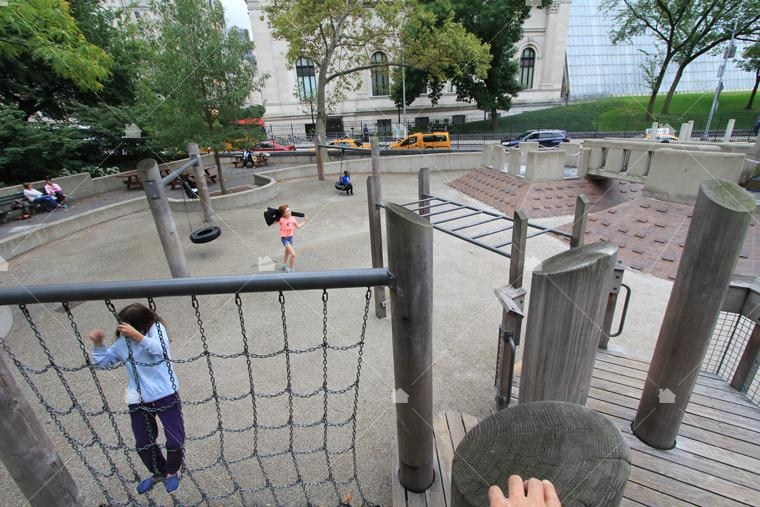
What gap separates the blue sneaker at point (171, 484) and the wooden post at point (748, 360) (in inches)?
171

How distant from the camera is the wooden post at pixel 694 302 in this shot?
179 cm

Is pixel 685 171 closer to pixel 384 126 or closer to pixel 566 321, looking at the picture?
pixel 566 321

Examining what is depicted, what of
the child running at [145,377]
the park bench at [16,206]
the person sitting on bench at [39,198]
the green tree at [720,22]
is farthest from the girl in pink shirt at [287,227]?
the green tree at [720,22]

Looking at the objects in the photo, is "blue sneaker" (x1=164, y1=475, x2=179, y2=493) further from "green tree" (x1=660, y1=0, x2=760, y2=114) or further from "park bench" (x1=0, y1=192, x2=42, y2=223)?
"green tree" (x1=660, y1=0, x2=760, y2=114)

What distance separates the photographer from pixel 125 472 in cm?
291

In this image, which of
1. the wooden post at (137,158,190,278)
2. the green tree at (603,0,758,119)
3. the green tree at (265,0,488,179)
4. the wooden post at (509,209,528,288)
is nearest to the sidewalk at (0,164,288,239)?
the green tree at (265,0,488,179)

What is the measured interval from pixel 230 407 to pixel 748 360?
14.5 ft

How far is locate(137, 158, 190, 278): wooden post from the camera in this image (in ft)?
16.2

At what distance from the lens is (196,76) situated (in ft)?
33.0

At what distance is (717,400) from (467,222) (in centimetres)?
713

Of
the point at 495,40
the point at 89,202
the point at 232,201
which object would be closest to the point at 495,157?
the point at 232,201

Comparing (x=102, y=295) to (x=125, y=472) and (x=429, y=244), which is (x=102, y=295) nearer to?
(x=429, y=244)

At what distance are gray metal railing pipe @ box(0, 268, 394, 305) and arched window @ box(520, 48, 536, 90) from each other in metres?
41.1

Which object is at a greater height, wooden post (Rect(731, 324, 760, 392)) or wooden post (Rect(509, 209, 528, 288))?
wooden post (Rect(509, 209, 528, 288))
